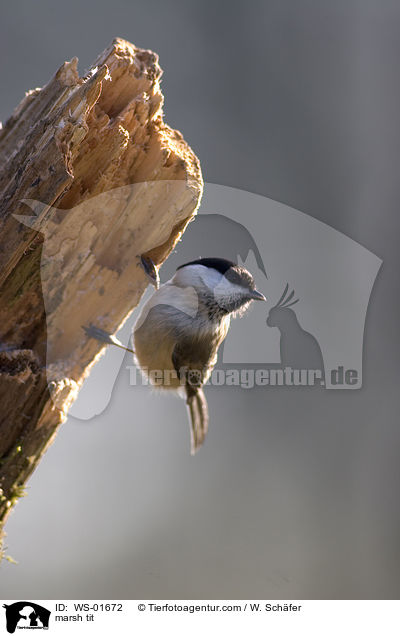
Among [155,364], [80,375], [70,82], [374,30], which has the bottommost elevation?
[80,375]

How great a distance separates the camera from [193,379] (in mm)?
1459

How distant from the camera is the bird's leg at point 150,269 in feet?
4.45

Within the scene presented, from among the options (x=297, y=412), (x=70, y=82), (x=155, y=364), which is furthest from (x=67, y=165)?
(x=297, y=412)

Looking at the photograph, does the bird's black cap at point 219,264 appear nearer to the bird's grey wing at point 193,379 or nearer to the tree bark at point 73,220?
the tree bark at point 73,220

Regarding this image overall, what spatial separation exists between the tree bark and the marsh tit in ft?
0.30

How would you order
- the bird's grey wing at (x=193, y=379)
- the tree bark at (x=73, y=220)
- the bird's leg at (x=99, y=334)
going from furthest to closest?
the bird's grey wing at (x=193, y=379) → the bird's leg at (x=99, y=334) → the tree bark at (x=73, y=220)

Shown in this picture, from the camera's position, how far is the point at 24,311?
123cm

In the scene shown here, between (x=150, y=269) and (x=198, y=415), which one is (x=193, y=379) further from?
(x=150, y=269)

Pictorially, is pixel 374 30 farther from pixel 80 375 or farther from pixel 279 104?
pixel 80 375

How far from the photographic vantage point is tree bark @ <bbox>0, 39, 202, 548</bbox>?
110cm

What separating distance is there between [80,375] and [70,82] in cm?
65
